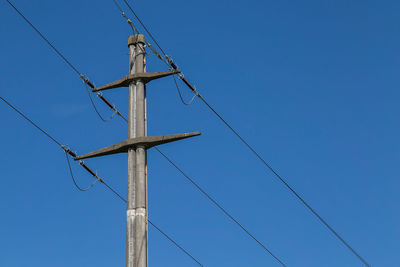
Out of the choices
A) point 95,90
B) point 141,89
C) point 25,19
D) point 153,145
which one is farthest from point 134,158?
point 25,19

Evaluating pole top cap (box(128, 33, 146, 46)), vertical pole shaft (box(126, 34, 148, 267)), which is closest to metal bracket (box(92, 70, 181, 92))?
vertical pole shaft (box(126, 34, 148, 267))

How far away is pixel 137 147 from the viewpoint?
16.3 metres

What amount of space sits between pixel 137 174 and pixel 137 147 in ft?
2.57

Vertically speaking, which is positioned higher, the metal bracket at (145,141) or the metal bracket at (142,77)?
the metal bracket at (142,77)

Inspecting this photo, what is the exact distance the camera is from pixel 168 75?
1769 cm

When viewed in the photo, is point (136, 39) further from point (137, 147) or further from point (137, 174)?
point (137, 174)

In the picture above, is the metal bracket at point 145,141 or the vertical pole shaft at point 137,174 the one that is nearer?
the vertical pole shaft at point 137,174

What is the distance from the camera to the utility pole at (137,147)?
15148 millimetres

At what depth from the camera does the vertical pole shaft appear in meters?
15.0

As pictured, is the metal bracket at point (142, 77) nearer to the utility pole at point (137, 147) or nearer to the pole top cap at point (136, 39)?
the utility pole at point (137, 147)

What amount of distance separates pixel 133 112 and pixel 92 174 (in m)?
3.37

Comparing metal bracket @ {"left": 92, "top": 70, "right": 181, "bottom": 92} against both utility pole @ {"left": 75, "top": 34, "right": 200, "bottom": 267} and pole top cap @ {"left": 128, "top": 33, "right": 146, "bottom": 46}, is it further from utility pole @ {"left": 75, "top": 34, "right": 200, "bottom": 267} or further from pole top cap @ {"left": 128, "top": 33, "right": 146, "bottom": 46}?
pole top cap @ {"left": 128, "top": 33, "right": 146, "bottom": 46}

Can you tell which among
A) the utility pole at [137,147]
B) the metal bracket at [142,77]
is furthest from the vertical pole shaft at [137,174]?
the metal bracket at [142,77]

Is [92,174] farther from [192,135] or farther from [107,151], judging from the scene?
[192,135]
